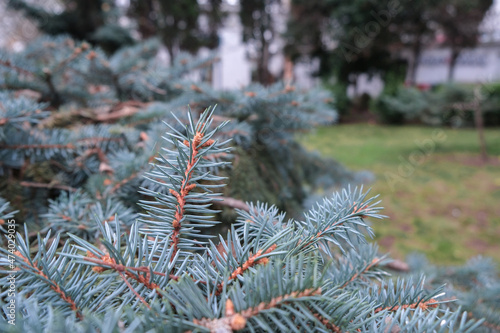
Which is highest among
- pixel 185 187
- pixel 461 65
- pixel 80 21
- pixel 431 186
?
pixel 461 65

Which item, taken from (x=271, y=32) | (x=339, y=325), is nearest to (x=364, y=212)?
(x=339, y=325)

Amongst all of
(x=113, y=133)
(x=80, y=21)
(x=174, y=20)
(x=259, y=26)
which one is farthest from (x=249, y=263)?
(x=259, y=26)

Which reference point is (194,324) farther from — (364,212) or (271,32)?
(271,32)

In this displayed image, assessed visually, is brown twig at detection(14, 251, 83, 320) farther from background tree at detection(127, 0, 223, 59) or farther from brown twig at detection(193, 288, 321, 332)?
background tree at detection(127, 0, 223, 59)

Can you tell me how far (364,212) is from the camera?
0.37 metres

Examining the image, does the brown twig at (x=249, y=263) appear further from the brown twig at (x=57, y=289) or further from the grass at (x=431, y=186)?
the grass at (x=431, y=186)

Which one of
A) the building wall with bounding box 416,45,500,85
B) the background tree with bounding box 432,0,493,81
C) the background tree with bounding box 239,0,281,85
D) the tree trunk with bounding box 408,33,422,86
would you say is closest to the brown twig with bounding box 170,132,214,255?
the background tree with bounding box 239,0,281,85

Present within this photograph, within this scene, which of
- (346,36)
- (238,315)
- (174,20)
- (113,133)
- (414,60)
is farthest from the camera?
(414,60)

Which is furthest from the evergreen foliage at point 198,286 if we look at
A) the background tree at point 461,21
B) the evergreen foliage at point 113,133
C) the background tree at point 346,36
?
the background tree at point 461,21

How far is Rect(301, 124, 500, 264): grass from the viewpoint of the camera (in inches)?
105

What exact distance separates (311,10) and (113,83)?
8.09m

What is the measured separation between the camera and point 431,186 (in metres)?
4.02

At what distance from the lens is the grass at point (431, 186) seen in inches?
105

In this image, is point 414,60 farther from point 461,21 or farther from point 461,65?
point 461,65
